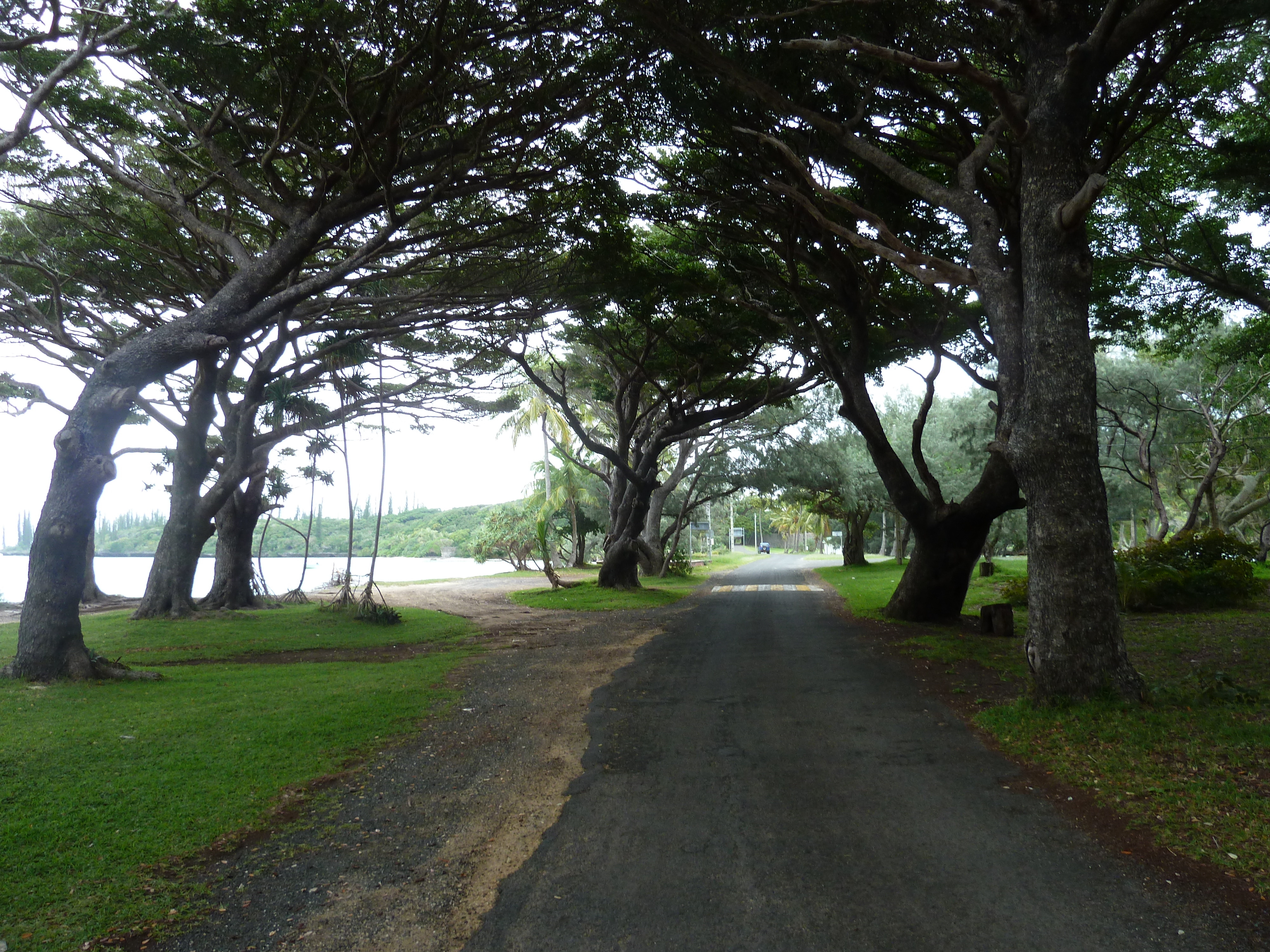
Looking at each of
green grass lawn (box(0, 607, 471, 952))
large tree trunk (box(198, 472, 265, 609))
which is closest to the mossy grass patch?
green grass lawn (box(0, 607, 471, 952))

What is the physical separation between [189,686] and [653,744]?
5.66 meters

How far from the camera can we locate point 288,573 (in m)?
33.9

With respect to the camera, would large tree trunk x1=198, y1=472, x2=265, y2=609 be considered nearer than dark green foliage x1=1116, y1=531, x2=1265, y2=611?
No

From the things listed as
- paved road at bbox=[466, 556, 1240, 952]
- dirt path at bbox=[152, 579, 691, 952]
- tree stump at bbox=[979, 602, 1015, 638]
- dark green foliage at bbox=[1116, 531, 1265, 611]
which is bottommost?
dirt path at bbox=[152, 579, 691, 952]

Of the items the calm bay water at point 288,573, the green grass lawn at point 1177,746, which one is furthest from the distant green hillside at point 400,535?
the green grass lawn at point 1177,746

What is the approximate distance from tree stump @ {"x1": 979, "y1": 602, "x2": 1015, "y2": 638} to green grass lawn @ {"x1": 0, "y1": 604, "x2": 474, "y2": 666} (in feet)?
29.3

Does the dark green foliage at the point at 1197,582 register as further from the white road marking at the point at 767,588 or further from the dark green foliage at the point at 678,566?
the dark green foliage at the point at 678,566

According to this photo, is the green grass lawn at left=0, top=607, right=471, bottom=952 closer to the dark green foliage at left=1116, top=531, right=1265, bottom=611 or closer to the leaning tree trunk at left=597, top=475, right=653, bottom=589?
Answer: the dark green foliage at left=1116, top=531, right=1265, bottom=611

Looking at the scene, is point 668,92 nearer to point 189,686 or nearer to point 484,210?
point 484,210

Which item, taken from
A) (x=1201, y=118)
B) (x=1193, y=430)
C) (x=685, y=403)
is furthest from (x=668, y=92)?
(x=1193, y=430)

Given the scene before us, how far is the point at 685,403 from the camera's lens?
22.8 metres

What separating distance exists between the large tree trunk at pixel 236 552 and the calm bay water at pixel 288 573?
53 cm

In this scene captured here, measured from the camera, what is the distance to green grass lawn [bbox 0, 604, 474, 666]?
463 inches

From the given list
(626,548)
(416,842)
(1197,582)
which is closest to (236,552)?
(626,548)
